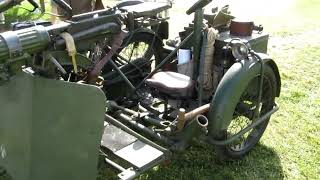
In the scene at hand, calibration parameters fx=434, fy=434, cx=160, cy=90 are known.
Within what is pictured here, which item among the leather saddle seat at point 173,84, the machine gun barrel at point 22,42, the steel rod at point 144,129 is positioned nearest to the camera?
the machine gun barrel at point 22,42

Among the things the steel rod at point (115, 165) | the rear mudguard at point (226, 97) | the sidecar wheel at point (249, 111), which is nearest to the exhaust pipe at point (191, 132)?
the rear mudguard at point (226, 97)

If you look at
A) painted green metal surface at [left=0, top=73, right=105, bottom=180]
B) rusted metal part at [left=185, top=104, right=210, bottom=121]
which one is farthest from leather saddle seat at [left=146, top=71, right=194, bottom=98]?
painted green metal surface at [left=0, top=73, right=105, bottom=180]

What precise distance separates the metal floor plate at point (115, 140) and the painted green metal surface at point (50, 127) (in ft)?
1.99

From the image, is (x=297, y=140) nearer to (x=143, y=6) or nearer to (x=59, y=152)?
(x=143, y=6)

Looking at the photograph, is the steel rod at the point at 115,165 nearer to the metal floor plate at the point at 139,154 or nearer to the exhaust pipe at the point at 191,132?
the metal floor plate at the point at 139,154

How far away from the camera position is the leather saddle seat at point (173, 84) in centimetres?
395

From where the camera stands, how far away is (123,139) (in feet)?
12.2

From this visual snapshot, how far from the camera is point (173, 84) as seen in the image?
398 centimetres

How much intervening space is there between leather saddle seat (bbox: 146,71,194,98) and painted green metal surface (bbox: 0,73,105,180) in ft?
3.68

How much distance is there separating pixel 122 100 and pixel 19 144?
5.43ft

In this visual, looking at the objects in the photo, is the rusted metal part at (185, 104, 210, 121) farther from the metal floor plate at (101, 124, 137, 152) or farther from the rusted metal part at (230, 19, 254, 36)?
the rusted metal part at (230, 19, 254, 36)

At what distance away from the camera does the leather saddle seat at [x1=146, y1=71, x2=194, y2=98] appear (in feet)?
12.9

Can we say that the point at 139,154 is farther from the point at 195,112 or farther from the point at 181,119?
the point at 195,112

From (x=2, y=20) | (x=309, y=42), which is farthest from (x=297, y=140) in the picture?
(x=2, y=20)
